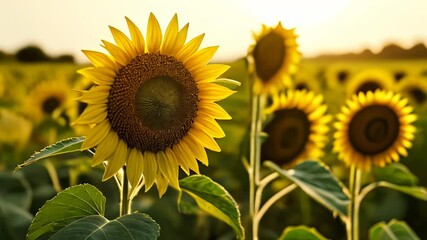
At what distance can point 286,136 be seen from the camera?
2734mm

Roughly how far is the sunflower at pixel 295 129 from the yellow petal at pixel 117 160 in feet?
5.06

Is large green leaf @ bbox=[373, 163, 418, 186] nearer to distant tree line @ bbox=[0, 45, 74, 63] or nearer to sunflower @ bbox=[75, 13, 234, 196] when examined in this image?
sunflower @ bbox=[75, 13, 234, 196]

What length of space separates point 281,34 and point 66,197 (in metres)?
1.35

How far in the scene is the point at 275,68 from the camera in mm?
2461

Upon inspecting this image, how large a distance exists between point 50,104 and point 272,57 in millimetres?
2039

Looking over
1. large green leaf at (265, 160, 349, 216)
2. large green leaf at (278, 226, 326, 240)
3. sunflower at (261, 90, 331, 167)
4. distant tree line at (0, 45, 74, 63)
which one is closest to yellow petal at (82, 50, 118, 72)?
large green leaf at (265, 160, 349, 216)

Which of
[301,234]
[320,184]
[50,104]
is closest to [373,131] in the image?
[301,234]

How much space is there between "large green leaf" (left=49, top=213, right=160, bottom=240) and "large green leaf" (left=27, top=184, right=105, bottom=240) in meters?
0.09

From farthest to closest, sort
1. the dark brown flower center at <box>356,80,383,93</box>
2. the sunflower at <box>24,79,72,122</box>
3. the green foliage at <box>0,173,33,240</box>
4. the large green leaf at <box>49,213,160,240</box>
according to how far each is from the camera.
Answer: the dark brown flower center at <box>356,80,383,93</box> → the sunflower at <box>24,79,72,122</box> → the green foliage at <box>0,173,33,240</box> → the large green leaf at <box>49,213,160,240</box>

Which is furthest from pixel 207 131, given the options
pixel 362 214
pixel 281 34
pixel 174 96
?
pixel 362 214

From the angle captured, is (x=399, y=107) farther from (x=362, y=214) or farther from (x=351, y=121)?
(x=362, y=214)

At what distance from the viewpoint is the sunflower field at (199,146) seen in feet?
3.88

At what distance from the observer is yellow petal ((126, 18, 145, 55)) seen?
116cm

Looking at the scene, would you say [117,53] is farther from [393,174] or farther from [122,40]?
[393,174]
